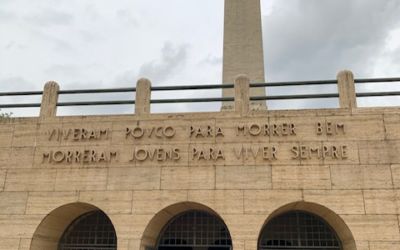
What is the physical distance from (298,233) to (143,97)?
22.5ft

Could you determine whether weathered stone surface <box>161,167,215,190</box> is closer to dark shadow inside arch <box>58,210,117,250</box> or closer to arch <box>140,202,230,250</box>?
arch <box>140,202,230,250</box>

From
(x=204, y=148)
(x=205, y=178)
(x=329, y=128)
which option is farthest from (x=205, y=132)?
(x=329, y=128)

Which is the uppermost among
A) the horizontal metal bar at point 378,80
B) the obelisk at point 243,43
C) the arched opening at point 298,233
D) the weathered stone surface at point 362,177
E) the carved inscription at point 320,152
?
the obelisk at point 243,43

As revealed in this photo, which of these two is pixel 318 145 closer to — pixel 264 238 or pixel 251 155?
pixel 251 155

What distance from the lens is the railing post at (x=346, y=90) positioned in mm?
13188

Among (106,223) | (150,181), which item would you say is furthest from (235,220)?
(106,223)

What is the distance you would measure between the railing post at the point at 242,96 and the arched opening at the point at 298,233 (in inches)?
148

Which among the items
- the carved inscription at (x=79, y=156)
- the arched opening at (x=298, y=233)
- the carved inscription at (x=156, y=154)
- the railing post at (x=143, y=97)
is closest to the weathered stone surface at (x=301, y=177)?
the arched opening at (x=298, y=233)

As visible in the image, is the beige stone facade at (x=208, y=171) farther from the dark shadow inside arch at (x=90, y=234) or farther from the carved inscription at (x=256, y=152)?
the dark shadow inside arch at (x=90, y=234)

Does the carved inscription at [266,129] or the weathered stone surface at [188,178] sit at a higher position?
the carved inscription at [266,129]

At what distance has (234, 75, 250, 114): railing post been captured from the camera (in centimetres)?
1356

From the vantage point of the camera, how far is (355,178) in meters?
12.3

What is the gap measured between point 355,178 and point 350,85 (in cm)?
311

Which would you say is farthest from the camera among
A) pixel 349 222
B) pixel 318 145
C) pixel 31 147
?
pixel 31 147
